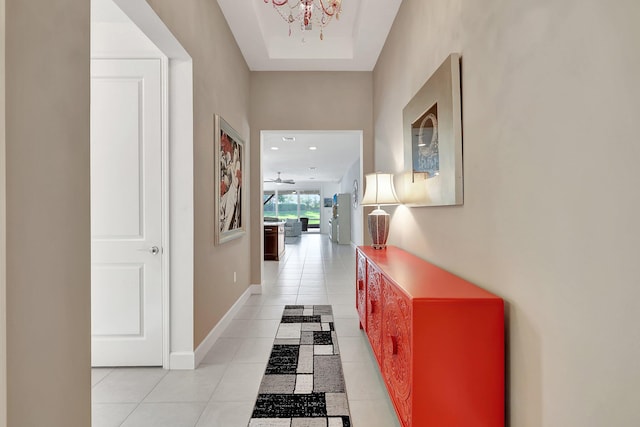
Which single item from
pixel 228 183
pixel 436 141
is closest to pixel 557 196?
pixel 436 141

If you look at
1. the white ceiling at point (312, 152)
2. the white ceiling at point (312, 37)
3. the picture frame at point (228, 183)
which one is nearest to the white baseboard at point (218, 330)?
the picture frame at point (228, 183)

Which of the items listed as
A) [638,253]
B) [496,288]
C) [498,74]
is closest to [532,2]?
[498,74]

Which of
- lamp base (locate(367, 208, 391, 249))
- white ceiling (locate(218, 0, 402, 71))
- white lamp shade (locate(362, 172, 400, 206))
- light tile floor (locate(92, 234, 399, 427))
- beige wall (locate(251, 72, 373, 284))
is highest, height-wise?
white ceiling (locate(218, 0, 402, 71))

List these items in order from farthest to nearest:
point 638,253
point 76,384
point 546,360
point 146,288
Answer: point 146,288
point 76,384
point 546,360
point 638,253

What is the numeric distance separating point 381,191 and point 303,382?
→ 1550mm

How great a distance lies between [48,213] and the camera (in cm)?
112

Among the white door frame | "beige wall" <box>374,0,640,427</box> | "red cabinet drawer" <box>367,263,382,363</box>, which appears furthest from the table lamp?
the white door frame

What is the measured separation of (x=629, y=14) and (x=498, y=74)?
58cm

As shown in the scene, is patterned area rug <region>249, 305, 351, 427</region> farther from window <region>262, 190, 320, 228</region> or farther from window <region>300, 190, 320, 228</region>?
window <region>300, 190, 320, 228</region>

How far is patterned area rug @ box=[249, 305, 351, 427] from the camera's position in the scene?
184 cm

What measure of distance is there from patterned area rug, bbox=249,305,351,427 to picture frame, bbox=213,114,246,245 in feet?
3.62

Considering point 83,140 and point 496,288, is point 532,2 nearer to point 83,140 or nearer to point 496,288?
point 496,288

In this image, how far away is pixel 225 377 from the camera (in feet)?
7.55

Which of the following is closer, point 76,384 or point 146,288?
point 76,384
